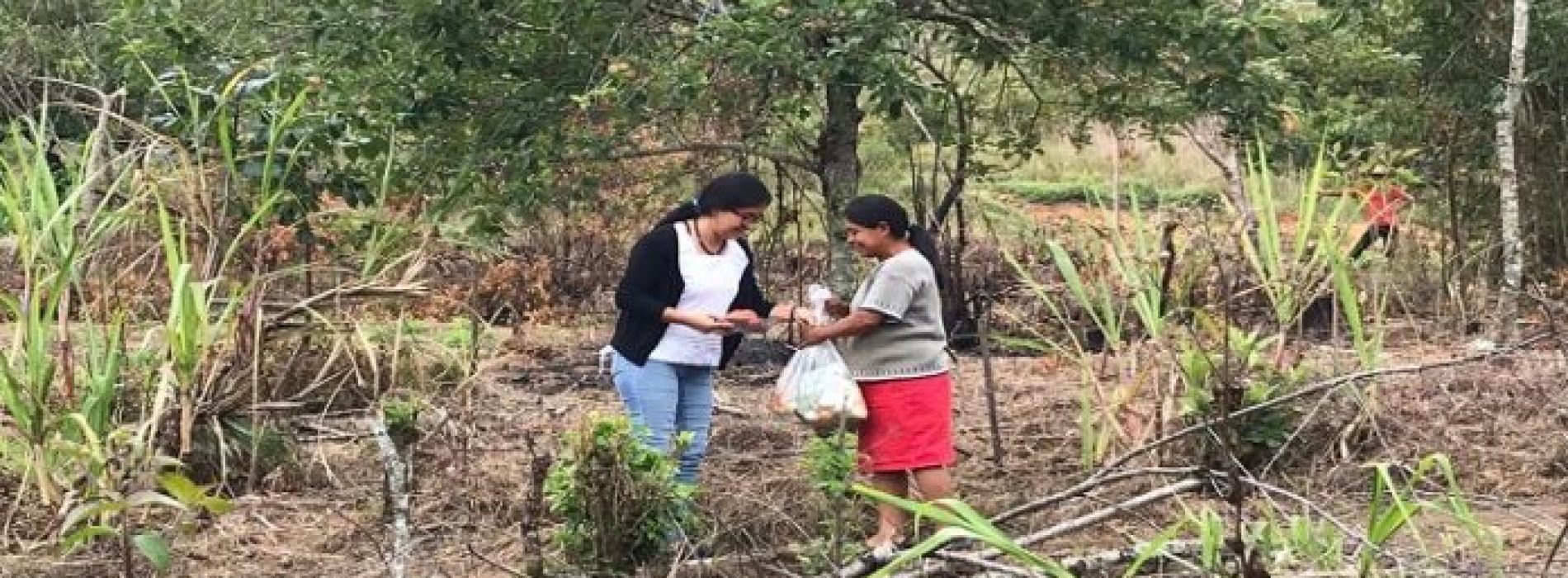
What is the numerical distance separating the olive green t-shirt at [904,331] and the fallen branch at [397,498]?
1.27 m

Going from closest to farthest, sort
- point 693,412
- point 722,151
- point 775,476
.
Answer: point 693,412 < point 775,476 < point 722,151

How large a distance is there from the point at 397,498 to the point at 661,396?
0.89m

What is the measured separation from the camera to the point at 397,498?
433 cm

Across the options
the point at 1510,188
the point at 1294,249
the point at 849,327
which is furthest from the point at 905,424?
the point at 1510,188

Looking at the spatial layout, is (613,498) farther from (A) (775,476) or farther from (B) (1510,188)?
(B) (1510,188)

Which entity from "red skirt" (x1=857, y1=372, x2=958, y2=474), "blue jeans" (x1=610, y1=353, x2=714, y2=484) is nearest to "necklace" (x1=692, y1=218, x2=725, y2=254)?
"blue jeans" (x1=610, y1=353, x2=714, y2=484)

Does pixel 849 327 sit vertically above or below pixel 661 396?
above

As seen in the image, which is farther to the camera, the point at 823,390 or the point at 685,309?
the point at 685,309

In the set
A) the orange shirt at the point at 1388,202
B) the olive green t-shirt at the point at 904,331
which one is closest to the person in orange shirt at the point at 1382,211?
the orange shirt at the point at 1388,202

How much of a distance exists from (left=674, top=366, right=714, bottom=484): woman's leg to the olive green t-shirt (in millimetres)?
480

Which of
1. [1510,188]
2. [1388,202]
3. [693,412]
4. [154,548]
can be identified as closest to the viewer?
[154,548]

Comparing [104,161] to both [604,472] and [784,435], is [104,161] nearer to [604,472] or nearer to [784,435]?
[604,472]

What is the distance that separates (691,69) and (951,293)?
363cm

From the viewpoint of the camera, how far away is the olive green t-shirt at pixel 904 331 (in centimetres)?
474
